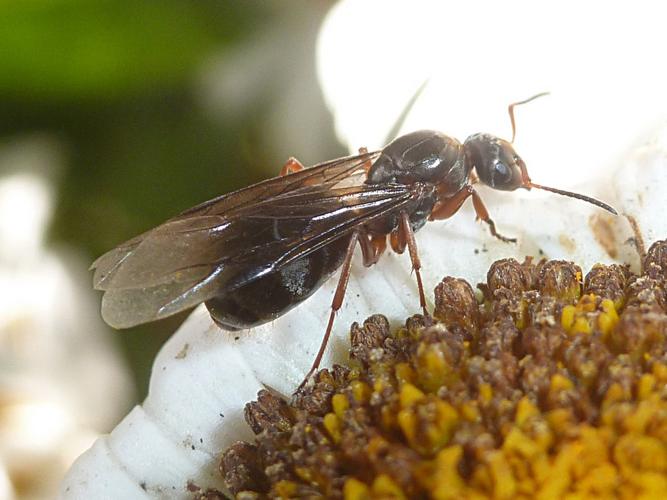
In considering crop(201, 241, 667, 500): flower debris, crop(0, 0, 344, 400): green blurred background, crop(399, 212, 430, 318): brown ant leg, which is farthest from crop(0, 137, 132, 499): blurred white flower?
crop(399, 212, 430, 318): brown ant leg

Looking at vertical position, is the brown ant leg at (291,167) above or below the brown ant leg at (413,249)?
above

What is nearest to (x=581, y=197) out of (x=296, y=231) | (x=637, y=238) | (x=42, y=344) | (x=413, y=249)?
(x=637, y=238)

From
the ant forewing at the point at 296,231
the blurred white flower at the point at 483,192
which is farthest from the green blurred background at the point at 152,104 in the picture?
the ant forewing at the point at 296,231

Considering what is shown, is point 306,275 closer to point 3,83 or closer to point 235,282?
point 235,282

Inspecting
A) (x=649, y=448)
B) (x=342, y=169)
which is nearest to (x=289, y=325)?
(x=342, y=169)

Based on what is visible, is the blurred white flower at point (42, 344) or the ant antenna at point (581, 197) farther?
the blurred white flower at point (42, 344)

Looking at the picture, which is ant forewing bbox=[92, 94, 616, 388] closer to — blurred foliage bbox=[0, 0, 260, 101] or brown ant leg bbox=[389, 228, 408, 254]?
brown ant leg bbox=[389, 228, 408, 254]

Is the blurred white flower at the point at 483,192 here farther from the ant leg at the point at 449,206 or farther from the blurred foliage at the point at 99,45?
the blurred foliage at the point at 99,45

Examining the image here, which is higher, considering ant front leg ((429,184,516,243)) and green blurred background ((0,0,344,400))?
green blurred background ((0,0,344,400))

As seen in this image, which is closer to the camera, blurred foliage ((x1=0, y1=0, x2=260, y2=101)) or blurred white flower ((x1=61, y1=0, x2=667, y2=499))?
blurred white flower ((x1=61, y1=0, x2=667, y2=499))

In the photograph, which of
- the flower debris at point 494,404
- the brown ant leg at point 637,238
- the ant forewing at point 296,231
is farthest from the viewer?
the brown ant leg at point 637,238
